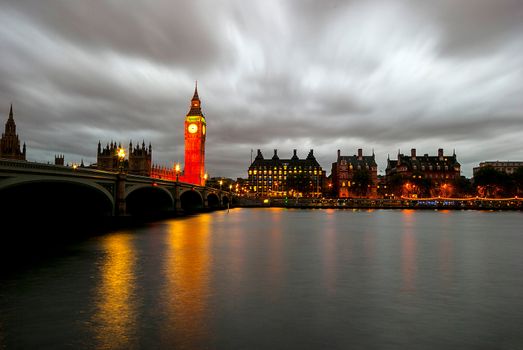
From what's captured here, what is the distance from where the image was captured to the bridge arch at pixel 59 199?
121 ft

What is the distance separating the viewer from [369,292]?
1630 centimetres

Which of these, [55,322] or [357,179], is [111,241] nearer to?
[55,322]

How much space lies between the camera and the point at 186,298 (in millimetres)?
14680

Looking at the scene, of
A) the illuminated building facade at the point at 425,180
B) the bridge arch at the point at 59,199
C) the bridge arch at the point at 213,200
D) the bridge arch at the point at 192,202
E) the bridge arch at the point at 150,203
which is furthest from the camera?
the illuminated building facade at the point at 425,180

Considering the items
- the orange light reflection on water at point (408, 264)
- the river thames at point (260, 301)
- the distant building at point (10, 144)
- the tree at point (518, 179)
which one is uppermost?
the distant building at point (10, 144)

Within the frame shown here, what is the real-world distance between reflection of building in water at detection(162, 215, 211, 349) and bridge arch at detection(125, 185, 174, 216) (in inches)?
1837

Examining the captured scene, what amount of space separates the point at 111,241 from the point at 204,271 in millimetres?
16581

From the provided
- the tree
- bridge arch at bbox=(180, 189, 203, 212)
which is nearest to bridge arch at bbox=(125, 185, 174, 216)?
bridge arch at bbox=(180, 189, 203, 212)

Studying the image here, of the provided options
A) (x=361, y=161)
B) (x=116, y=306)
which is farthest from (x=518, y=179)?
(x=116, y=306)

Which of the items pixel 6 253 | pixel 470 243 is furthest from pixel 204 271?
pixel 470 243

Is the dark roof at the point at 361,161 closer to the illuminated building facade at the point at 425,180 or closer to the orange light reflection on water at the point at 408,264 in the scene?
the illuminated building facade at the point at 425,180

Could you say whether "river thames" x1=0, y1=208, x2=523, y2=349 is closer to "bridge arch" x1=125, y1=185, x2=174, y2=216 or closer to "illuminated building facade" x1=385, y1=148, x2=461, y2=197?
"bridge arch" x1=125, y1=185, x2=174, y2=216

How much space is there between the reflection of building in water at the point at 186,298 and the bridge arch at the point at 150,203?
46.7 metres

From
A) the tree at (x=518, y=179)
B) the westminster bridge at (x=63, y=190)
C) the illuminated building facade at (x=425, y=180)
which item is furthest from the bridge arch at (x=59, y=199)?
the tree at (x=518, y=179)
